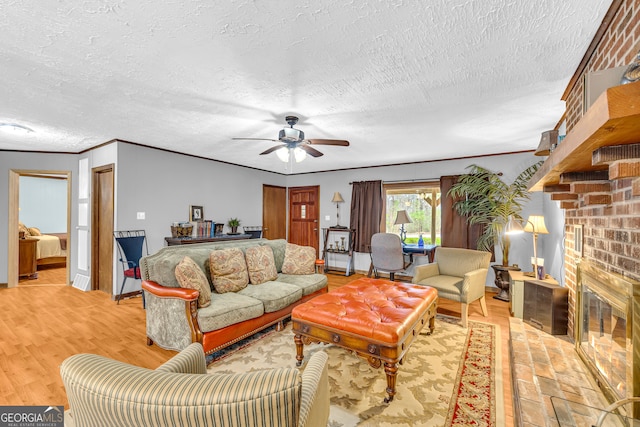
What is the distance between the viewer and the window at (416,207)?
5344 millimetres

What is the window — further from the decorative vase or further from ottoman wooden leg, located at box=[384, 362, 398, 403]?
the decorative vase

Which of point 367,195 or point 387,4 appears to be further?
point 367,195

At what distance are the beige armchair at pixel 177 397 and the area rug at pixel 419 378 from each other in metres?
1.25

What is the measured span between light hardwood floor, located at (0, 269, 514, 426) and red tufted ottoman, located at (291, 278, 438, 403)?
72 cm

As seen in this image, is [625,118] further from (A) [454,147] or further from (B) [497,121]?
(A) [454,147]

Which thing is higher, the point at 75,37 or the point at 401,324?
the point at 75,37

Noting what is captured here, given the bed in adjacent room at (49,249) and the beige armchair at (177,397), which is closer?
the beige armchair at (177,397)

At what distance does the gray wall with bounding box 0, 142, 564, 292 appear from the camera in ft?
13.3

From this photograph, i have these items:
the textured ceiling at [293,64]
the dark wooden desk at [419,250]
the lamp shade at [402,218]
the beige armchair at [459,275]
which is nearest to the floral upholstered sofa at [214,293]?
the beige armchair at [459,275]

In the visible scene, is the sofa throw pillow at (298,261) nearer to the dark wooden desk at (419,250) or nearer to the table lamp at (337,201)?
the dark wooden desk at (419,250)

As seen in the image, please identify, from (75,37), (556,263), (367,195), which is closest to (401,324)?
(556,263)

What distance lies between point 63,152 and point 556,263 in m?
7.44

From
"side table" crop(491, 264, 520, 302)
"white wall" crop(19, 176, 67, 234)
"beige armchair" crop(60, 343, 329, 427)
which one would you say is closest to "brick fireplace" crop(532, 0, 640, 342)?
"beige armchair" crop(60, 343, 329, 427)

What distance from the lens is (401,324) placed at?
203cm
